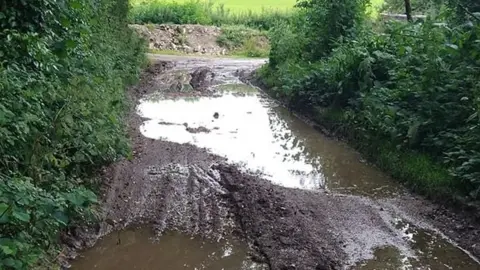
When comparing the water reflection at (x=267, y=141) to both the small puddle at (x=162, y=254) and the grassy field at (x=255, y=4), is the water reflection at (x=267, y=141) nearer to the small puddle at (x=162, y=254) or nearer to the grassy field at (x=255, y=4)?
the small puddle at (x=162, y=254)

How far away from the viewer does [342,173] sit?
1041 centimetres

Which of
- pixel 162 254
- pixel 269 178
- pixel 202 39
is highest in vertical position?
pixel 162 254

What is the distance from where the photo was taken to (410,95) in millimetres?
11188

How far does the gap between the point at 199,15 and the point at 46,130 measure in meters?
37.6

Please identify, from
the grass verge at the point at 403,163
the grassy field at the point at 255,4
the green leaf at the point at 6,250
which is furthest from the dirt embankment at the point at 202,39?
the green leaf at the point at 6,250

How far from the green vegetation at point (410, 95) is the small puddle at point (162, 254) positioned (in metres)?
3.84

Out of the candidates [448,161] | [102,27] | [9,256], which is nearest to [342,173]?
[448,161]

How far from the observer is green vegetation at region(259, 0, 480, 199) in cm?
927

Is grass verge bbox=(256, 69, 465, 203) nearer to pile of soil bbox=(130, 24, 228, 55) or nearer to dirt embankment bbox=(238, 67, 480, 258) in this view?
dirt embankment bbox=(238, 67, 480, 258)

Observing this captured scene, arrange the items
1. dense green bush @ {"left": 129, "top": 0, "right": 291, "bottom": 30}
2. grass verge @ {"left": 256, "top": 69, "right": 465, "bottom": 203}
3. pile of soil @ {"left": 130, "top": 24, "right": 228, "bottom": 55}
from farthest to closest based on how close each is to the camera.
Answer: dense green bush @ {"left": 129, "top": 0, "right": 291, "bottom": 30} → pile of soil @ {"left": 130, "top": 24, "right": 228, "bottom": 55} → grass verge @ {"left": 256, "top": 69, "right": 465, "bottom": 203}

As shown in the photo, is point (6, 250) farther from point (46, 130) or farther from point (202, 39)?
point (202, 39)

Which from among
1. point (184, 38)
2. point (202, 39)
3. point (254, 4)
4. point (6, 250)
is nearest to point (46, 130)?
point (6, 250)

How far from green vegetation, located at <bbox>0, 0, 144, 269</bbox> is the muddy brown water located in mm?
1013

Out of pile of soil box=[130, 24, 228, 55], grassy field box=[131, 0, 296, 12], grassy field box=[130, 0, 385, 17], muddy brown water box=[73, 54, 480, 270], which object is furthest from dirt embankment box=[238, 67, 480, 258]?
grassy field box=[131, 0, 296, 12]
